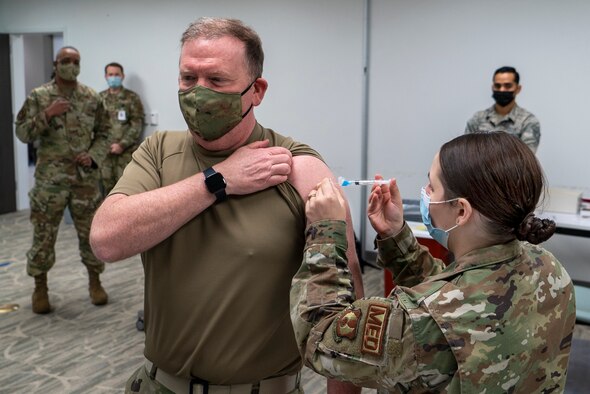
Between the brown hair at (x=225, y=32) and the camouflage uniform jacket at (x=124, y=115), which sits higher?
the brown hair at (x=225, y=32)

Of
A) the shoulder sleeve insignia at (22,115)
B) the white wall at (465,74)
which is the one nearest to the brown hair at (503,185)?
the shoulder sleeve insignia at (22,115)

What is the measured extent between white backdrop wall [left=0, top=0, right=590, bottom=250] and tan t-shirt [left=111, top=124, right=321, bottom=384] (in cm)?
377

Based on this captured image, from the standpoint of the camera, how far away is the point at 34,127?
3.78 meters

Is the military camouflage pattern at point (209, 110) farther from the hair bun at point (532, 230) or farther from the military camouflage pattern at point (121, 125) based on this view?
the military camouflage pattern at point (121, 125)

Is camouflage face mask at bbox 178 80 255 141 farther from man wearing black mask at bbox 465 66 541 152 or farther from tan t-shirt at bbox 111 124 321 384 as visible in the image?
man wearing black mask at bbox 465 66 541 152

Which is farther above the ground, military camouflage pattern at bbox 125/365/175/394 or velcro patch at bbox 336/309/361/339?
velcro patch at bbox 336/309/361/339

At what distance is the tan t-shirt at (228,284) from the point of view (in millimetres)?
1194

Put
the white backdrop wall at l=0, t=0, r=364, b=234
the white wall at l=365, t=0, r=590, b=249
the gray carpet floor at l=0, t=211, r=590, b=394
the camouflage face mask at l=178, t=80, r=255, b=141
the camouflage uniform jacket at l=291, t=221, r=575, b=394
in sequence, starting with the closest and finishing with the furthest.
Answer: the camouflage uniform jacket at l=291, t=221, r=575, b=394 < the camouflage face mask at l=178, t=80, r=255, b=141 < the gray carpet floor at l=0, t=211, r=590, b=394 < the white wall at l=365, t=0, r=590, b=249 < the white backdrop wall at l=0, t=0, r=364, b=234

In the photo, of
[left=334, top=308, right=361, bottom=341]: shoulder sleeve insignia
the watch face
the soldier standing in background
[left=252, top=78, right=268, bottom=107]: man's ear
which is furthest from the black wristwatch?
the soldier standing in background

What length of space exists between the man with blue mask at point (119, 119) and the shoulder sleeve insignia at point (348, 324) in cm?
540

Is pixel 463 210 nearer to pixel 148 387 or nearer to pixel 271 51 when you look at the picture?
pixel 148 387

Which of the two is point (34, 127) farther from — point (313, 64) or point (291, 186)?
point (291, 186)

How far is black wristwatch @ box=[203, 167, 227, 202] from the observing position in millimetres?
1172

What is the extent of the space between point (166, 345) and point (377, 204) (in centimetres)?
60
